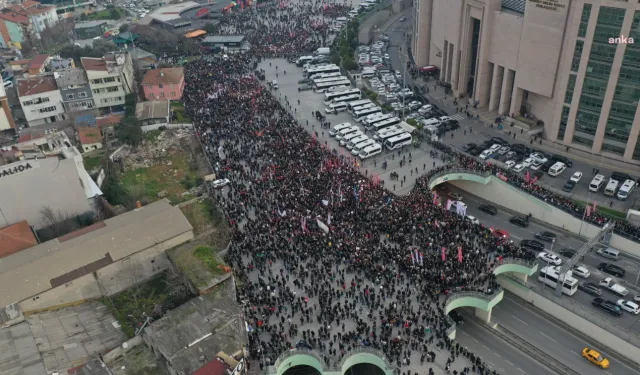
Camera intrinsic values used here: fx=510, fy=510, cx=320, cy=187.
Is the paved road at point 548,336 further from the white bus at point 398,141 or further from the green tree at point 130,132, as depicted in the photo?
the green tree at point 130,132

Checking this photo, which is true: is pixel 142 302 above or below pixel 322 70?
below

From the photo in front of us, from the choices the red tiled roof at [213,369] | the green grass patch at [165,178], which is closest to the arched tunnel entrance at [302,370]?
the red tiled roof at [213,369]

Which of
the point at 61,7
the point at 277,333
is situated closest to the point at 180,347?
the point at 277,333

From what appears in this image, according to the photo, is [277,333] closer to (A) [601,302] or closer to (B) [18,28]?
(A) [601,302]

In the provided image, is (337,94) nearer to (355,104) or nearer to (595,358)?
(355,104)

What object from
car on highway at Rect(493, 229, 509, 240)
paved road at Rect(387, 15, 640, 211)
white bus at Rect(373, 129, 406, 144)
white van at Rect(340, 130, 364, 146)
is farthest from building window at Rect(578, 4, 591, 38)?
white van at Rect(340, 130, 364, 146)

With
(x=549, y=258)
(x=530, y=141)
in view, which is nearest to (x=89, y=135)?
(x=549, y=258)

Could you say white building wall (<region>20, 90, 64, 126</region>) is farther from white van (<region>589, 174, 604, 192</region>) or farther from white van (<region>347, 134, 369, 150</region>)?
white van (<region>589, 174, 604, 192</region>)

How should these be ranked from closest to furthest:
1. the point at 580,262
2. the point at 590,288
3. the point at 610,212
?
the point at 590,288 → the point at 580,262 → the point at 610,212
